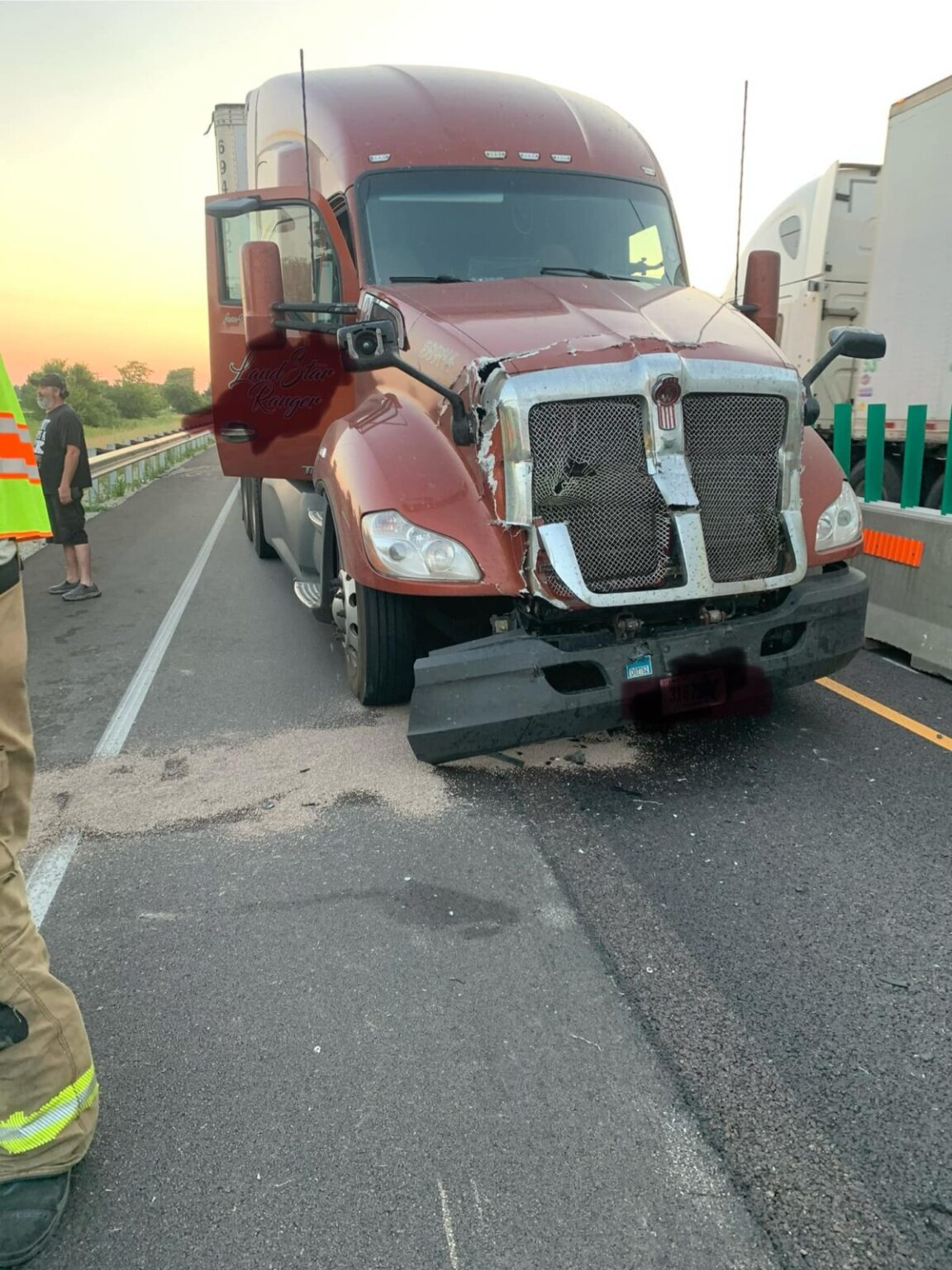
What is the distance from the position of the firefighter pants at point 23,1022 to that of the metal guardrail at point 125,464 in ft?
36.9

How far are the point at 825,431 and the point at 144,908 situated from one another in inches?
374

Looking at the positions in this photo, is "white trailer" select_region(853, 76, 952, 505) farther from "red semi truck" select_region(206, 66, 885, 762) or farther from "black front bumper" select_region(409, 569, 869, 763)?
"black front bumper" select_region(409, 569, 869, 763)

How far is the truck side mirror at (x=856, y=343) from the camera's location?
4.60 metres

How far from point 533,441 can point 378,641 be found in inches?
50.7

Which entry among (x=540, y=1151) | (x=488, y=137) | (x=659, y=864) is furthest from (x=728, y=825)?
(x=488, y=137)

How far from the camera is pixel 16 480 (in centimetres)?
212

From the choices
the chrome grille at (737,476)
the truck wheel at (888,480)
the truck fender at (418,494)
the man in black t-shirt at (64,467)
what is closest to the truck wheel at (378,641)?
the truck fender at (418,494)

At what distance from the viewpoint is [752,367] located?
4121 mm

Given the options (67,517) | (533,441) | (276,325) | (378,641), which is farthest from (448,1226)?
(67,517)

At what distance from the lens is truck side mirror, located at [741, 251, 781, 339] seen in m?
5.73

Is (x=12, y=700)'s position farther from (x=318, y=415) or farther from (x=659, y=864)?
(x=318, y=415)

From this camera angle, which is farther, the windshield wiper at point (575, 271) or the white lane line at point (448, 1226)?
the windshield wiper at point (575, 271)

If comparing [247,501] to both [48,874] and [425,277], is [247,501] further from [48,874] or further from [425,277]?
[48,874]

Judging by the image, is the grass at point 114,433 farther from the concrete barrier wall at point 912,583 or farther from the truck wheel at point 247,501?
the concrete barrier wall at point 912,583
